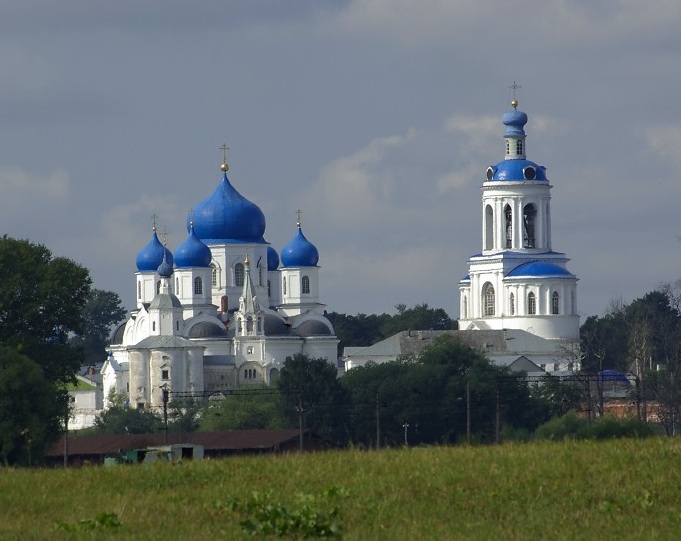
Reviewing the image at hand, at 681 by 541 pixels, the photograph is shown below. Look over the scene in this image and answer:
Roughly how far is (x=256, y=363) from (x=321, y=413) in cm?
2583

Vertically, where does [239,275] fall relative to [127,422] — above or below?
above

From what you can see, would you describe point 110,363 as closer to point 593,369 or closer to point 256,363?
point 256,363

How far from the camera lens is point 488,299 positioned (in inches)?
3711

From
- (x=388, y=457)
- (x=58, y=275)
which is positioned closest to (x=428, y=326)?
(x=58, y=275)

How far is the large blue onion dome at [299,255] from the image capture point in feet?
314

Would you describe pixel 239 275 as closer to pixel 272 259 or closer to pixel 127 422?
pixel 272 259

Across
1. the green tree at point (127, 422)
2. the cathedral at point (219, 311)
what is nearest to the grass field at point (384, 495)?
the green tree at point (127, 422)

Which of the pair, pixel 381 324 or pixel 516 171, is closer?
pixel 516 171

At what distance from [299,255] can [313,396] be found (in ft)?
88.7

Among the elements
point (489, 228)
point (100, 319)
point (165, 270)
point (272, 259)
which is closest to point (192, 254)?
point (165, 270)

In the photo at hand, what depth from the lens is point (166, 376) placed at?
85688 mm

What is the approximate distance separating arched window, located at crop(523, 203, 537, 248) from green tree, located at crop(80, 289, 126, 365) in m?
40.8

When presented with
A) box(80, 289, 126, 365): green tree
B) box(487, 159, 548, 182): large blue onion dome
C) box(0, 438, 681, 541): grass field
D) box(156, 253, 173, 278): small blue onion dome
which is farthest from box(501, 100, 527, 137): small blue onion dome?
box(0, 438, 681, 541): grass field

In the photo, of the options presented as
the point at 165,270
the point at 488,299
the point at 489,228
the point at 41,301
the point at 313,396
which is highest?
the point at 489,228
